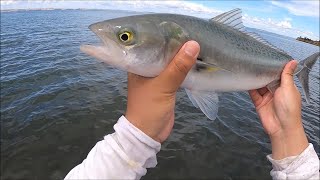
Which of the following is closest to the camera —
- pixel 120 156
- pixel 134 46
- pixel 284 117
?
pixel 120 156

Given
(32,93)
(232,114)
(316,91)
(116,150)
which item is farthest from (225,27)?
(316,91)

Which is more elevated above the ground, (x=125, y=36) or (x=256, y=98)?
(x=125, y=36)

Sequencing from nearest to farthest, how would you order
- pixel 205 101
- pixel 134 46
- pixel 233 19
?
1. pixel 134 46
2. pixel 205 101
3. pixel 233 19

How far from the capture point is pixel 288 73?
16.9 ft

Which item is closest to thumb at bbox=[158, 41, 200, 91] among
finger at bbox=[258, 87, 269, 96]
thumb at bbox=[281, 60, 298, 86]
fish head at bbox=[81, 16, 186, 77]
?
fish head at bbox=[81, 16, 186, 77]

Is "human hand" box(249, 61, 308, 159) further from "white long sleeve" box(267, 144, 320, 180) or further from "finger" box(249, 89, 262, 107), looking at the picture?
"white long sleeve" box(267, 144, 320, 180)

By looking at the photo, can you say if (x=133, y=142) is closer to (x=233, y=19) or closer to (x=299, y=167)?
(x=299, y=167)

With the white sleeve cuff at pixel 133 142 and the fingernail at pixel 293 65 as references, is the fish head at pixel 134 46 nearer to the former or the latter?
the white sleeve cuff at pixel 133 142

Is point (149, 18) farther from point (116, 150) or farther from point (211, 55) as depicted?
point (116, 150)

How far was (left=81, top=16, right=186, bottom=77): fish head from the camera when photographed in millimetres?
3551

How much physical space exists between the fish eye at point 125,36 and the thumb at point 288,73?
9.48 feet

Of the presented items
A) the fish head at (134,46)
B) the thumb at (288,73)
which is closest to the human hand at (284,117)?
the thumb at (288,73)

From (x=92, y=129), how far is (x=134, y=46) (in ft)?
25.0

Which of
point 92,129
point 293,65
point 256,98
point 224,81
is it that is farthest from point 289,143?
point 92,129
